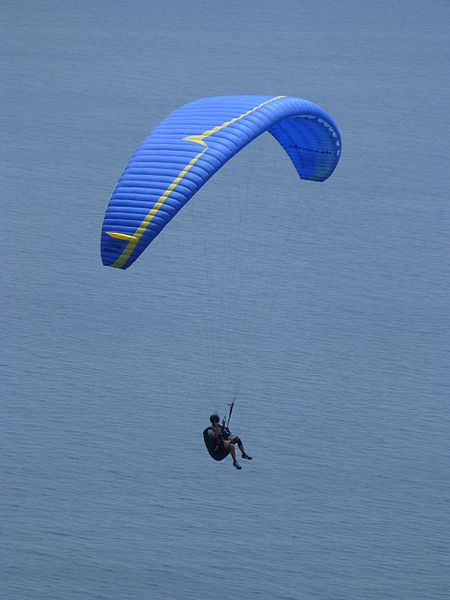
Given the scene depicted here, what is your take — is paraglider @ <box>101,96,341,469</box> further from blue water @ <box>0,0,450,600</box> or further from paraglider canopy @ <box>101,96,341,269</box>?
blue water @ <box>0,0,450,600</box>

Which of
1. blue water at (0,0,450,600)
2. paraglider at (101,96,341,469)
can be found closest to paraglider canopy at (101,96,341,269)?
paraglider at (101,96,341,469)

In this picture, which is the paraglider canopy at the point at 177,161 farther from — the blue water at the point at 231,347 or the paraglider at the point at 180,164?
the blue water at the point at 231,347

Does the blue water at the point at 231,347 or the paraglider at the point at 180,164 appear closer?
the paraglider at the point at 180,164

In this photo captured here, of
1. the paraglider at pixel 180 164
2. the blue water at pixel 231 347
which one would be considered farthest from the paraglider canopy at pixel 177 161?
the blue water at pixel 231 347

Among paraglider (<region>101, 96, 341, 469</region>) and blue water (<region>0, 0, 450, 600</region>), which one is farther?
blue water (<region>0, 0, 450, 600</region>)

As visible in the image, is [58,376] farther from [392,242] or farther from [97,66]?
[97,66]

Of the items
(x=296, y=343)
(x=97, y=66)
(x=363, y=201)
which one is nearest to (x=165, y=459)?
(x=296, y=343)
